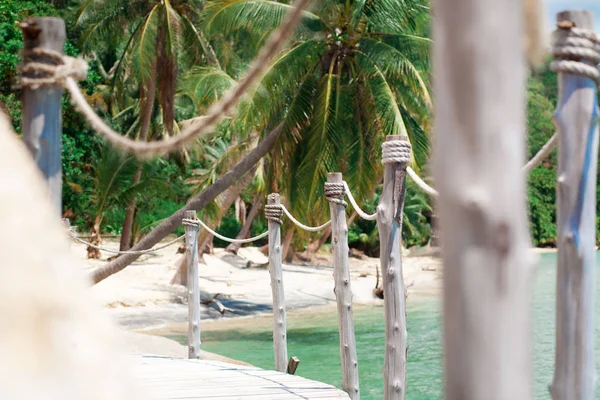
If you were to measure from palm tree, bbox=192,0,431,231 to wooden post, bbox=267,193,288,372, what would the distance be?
20.7 ft

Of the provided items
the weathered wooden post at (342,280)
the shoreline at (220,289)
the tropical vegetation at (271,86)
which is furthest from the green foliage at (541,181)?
the weathered wooden post at (342,280)

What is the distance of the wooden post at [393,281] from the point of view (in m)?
4.80

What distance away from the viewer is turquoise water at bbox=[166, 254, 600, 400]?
12.4 m

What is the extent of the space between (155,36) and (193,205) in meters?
5.78

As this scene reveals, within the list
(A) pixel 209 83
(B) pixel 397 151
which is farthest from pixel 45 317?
(A) pixel 209 83

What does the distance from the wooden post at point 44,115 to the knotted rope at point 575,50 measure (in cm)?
164

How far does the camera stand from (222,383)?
544 centimetres

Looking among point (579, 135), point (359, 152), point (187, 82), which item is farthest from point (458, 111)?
point (187, 82)

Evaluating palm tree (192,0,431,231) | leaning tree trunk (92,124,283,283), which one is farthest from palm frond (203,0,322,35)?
leaning tree trunk (92,124,283,283)

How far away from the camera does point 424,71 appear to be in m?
14.7

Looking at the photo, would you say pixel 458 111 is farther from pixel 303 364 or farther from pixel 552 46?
pixel 303 364

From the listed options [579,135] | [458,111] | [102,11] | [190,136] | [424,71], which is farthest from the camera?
[102,11]

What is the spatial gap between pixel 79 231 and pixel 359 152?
37.4 feet

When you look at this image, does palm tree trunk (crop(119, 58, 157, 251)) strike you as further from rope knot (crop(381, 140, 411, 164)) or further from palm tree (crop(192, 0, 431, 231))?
rope knot (crop(381, 140, 411, 164))
